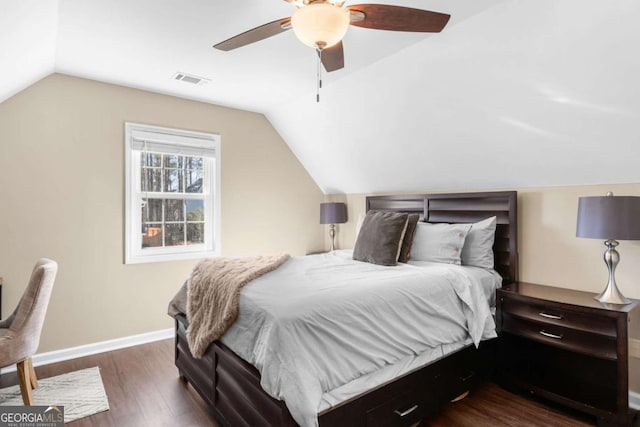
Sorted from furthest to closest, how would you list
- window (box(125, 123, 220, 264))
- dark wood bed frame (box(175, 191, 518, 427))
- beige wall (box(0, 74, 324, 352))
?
window (box(125, 123, 220, 264))
beige wall (box(0, 74, 324, 352))
dark wood bed frame (box(175, 191, 518, 427))

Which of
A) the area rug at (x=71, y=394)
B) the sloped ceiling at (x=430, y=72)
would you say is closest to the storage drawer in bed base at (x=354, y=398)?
the area rug at (x=71, y=394)

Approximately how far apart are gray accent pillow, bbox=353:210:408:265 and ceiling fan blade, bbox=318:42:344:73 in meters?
1.41

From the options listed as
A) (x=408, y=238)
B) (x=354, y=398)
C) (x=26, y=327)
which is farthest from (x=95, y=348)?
(x=408, y=238)

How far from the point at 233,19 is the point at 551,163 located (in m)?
2.50

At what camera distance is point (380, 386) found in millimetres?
1878

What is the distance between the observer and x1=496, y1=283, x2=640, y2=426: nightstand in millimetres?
2086

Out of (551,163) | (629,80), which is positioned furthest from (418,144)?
(629,80)

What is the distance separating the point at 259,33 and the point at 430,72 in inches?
57.5

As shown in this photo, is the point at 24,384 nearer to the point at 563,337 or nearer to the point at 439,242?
the point at 439,242

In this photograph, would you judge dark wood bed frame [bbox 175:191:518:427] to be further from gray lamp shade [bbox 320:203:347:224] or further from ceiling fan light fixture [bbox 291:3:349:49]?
gray lamp shade [bbox 320:203:347:224]

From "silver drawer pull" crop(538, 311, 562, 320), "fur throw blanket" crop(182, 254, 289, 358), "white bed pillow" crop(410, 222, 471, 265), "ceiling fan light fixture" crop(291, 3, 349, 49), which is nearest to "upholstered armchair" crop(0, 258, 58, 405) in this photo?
"fur throw blanket" crop(182, 254, 289, 358)

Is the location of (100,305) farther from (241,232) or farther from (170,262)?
(241,232)

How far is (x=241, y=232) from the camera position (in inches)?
168

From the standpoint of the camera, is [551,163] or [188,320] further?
[551,163]
